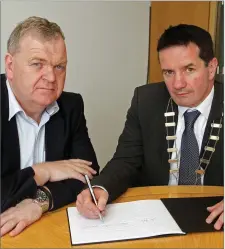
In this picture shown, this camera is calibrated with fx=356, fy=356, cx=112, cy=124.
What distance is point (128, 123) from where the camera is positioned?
5.75 ft

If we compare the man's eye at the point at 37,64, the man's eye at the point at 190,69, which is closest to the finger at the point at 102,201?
the man's eye at the point at 37,64

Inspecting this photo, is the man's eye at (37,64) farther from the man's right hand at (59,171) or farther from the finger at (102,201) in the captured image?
the finger at (102,201)

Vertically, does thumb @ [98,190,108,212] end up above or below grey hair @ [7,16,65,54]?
below

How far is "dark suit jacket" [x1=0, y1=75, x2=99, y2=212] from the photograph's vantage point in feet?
4.05

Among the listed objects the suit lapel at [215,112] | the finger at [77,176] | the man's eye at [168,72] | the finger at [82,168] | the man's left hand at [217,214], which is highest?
the man's eye at [168,72]

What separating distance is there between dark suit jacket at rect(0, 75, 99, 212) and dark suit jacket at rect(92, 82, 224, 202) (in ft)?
0.54

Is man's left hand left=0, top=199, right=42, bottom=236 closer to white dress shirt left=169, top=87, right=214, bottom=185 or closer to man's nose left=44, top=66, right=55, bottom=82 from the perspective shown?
man's nose left=44, top=66, right=55, bottom=82

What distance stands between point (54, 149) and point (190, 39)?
781mm

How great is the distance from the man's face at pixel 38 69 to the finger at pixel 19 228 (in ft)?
1.84

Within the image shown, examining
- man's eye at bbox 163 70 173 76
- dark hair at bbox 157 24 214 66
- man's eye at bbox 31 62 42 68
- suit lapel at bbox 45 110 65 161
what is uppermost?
dark hair at bbox 157 24 214 66

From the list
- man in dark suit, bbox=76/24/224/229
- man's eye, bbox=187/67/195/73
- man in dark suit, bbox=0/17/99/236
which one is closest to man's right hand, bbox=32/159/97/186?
man in dark suit, bbox=0/17/99/236

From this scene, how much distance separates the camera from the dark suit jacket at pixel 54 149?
1.24m

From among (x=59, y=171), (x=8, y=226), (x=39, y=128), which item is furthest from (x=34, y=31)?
(x=8, y=226)

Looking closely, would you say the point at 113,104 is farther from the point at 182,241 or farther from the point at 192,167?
the point at 182,241
